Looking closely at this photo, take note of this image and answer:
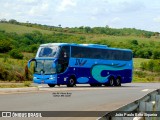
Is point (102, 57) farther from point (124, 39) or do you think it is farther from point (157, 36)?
point (157, 36)

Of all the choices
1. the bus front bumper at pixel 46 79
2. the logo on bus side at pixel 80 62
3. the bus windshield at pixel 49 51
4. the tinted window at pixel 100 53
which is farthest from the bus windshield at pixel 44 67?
the logo on bus side at pixel 80 62

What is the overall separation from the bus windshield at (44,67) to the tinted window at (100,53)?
6.61 feet

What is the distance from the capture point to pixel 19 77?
4575cm

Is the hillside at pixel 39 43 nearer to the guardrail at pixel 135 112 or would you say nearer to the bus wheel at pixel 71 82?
the bus wheel at pixel 71 82

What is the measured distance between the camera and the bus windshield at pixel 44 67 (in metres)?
36.0

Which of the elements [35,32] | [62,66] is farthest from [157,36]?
[62,66]

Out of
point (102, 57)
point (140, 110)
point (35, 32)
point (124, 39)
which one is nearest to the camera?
point (140, 110)

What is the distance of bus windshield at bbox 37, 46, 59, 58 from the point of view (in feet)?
117

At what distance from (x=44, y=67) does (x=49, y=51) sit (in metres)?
1.30

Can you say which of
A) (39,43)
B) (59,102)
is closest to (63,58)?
(59,102)

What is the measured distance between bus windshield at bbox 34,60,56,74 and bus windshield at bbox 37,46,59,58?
49 centimetres

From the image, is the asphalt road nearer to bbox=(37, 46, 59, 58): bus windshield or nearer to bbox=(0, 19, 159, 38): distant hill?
bbox=(37, 46, 59, 58): bus windshield

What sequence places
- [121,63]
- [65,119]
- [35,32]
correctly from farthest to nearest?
[35,32] → [121,63] → [65,119]

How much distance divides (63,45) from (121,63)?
922 cm
